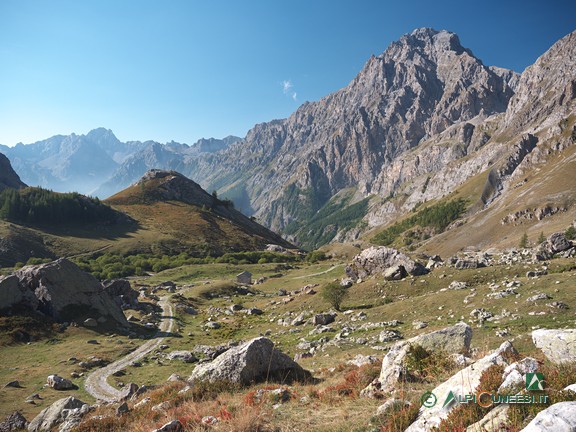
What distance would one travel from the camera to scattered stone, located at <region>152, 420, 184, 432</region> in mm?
11781

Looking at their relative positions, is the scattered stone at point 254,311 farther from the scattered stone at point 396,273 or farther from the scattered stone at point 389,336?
the scattered stone at point 389,336

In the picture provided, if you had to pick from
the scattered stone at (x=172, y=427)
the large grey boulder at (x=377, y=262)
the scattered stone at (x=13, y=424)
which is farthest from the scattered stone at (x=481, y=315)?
the scattered stone at (x=13, y=424)

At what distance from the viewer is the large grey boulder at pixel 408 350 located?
13.9 meters

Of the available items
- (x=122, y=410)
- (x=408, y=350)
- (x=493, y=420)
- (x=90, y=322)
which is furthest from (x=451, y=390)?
(x=90, y=322)

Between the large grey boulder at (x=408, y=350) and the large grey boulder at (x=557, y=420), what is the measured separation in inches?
322

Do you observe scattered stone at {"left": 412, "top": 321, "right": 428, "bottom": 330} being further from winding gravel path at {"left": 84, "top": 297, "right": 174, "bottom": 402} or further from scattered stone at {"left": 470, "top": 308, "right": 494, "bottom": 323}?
winding gravel path at {"left": 84, "top": 297, "right": 174, "bottom": 402}

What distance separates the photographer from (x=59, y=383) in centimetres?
3145

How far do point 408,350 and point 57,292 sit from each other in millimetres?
57472

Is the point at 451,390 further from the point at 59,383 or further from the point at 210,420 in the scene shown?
the point at 59,383

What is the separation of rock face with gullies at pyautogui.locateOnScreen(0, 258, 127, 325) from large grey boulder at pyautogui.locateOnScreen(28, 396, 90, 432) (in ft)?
123

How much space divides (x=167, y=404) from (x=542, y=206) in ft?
563

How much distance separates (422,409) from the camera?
9609mm

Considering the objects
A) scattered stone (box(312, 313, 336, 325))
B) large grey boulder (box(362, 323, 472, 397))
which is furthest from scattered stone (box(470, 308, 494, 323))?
scattered stone (box(312, 313, 336, 325))

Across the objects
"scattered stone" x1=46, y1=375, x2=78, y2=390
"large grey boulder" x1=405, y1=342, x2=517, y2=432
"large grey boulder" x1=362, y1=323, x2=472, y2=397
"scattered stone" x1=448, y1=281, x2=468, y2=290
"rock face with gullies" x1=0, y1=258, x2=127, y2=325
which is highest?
"rock face with gullies" x1=0, y1=258, x2=127, y2=325
